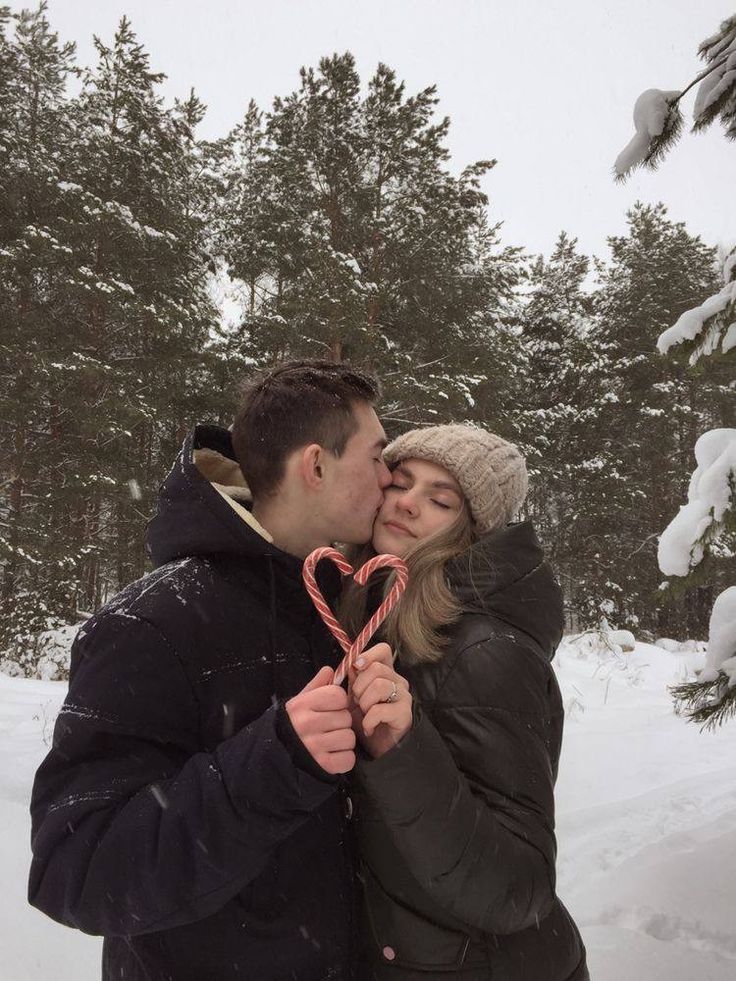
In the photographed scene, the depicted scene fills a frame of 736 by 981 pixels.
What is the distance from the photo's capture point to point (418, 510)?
2.23 m

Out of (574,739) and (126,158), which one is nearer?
(574,739)

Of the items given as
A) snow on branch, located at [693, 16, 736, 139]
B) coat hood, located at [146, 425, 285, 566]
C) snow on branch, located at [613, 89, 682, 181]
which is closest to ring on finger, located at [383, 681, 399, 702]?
coat hood, located at [146, 425, 285, 566]

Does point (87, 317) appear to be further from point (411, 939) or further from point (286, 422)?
point (411, 939)

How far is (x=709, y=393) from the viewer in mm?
19141

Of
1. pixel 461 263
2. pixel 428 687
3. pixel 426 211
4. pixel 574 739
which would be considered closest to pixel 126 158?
pixel 426 211

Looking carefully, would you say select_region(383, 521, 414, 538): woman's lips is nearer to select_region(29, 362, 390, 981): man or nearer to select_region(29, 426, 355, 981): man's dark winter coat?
select_region(29, 362, 390, 981): man

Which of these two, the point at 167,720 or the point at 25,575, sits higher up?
the point at 25,575

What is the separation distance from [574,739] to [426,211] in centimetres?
1038

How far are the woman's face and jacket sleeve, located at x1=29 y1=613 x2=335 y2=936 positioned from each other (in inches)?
41.0

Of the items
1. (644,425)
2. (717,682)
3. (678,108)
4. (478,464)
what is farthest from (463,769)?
(644,425)

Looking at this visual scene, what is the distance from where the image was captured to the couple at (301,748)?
119cm

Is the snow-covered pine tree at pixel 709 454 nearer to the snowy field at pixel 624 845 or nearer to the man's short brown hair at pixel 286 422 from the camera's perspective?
the snowy field at pixel 624 845

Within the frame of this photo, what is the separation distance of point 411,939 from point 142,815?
85 centimetres

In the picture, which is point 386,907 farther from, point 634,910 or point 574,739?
point 574,739
